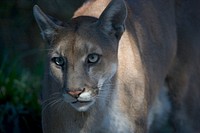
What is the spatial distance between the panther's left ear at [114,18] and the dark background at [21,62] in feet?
6.09

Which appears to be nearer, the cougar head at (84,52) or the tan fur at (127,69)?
the cougar head at (84,52)

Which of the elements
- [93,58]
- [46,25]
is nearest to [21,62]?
[46,25]

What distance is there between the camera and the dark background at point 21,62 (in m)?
7.76

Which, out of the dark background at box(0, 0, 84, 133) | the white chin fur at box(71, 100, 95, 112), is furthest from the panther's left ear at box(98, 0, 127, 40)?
the dark background at box(0, 0, 84, 133)

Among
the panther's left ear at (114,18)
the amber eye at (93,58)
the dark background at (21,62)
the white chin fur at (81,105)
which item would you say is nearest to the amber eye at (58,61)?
the amber eye at (93,58)

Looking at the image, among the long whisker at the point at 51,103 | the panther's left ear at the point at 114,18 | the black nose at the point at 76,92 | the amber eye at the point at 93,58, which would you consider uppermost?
the panther's left ear at the point at 114,18

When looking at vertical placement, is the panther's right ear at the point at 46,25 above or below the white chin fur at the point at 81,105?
above

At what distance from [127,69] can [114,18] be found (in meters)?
0.52

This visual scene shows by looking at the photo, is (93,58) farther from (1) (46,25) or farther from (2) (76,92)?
(1) (46,25)

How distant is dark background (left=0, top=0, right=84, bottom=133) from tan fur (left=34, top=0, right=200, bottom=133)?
1.18 m

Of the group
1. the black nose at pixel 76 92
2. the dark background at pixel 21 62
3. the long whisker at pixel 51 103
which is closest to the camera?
the black nose at pixel 76 92

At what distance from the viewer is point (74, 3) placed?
27.6ft

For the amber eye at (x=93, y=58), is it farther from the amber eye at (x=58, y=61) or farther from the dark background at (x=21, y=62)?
the dark background at (x=21, y=62)

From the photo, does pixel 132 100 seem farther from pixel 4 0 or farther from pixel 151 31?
pixel 4 0
